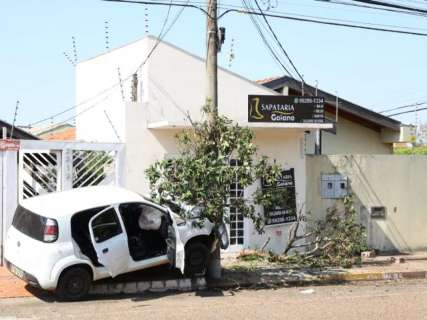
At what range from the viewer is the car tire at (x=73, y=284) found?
964 centimetres

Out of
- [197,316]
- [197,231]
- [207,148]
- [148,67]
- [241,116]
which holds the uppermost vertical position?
[148,67]

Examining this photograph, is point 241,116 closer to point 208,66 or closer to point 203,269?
point 208,66

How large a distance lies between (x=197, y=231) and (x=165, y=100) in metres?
3.91

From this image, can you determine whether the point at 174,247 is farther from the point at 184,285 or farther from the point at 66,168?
the point at 66,168

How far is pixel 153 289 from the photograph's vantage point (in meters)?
10.7

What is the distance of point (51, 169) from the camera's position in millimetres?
A: 12922

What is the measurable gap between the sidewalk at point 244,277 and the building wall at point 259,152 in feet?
5.27

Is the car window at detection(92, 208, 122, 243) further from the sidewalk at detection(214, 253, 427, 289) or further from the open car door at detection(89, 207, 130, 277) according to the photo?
the sidewalk at detection(214, 253, 427, 289)

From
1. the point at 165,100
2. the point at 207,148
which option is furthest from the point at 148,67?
the point at 207,148

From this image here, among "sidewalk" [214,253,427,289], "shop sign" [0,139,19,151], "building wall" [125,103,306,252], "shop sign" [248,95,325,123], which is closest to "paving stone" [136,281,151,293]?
"sidewalk" [214,253,427,289]

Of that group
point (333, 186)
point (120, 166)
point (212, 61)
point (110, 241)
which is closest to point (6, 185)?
point (120, 166)

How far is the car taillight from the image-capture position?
376 inches

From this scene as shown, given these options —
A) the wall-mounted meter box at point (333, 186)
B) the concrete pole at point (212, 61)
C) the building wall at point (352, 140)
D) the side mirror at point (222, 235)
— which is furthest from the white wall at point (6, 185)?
the building wall at point (352, 140)

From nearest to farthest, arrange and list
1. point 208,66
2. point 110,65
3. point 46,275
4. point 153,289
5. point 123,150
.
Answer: point 46,275 < point 153,289 < point 208,66 < point 123,150 < point 110,65
